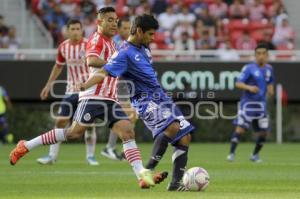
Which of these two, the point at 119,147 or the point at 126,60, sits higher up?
the point at 126,60

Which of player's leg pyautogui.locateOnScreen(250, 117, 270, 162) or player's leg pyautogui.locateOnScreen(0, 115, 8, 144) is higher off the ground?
player's leg pyautogui.locateOnScreen(250, 117, 270, 162)

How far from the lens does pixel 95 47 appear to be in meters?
12.3

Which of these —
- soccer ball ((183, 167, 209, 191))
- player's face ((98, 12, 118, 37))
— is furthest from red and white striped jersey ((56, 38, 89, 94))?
soccer ball ((183, 167, 209, 191))

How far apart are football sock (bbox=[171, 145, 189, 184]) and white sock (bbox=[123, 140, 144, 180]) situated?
0.43 meters

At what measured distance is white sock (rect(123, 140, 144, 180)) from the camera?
10703mm

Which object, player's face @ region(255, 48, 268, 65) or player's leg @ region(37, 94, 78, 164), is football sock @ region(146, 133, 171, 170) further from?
player's face @ region(255, 48, 268, 65)

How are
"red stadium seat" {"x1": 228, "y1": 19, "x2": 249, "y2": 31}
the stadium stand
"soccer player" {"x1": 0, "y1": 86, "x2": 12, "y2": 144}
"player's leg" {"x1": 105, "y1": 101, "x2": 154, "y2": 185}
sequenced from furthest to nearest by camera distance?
"red stadium seat" {"x1": 228, "y1": 19, "x2": 249, "y2": 31} → the stadium stand → "soccer player" {"x1": 0, "y1": 86, "x2": 12, "y2": 144} → "player's leg" {"x1": 105, "y1": 101, "x2": 154, "y2": 185}

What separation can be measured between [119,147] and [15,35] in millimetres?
5131

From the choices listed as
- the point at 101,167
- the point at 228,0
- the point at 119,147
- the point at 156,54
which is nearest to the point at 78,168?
the point at 101,167

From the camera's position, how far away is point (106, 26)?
12250 mm

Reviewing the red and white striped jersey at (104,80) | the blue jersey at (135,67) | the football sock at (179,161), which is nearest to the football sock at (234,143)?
the red and white striped jersey at (104,80)

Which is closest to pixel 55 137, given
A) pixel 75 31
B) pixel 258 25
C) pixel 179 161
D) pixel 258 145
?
pixel 179 161

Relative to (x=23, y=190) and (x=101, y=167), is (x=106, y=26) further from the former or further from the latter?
(x=101, y=167)

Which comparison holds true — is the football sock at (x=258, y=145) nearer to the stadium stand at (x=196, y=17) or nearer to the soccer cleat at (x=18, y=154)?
the soccer cleat at (x=18, y=154)
